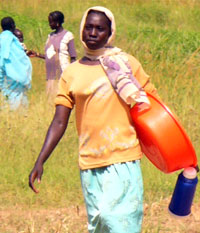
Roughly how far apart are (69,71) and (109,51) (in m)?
0.22

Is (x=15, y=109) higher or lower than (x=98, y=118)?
lower

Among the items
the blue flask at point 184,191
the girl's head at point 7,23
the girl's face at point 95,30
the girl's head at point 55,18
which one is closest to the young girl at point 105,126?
the girl's face at point 95,30

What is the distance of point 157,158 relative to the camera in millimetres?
3135

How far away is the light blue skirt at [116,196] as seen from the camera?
9.86 feet

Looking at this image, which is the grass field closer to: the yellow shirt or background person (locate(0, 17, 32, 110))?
background person (locate(0, 17, 32, 110))

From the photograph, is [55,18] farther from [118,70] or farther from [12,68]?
[118,70]

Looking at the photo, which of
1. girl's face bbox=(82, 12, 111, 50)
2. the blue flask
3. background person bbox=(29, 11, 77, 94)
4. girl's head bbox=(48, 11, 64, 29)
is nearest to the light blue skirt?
the blue flask

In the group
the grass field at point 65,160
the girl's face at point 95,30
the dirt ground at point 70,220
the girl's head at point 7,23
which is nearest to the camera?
the girl's face at point 95,30

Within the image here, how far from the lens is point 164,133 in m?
3.00

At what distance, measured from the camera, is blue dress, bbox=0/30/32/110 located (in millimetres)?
6500

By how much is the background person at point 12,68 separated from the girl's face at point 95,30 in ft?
11.4

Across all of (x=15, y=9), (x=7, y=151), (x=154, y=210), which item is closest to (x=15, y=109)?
(x=7, y=151)

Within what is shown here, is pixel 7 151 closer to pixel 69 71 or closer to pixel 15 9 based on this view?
pixel 69 71

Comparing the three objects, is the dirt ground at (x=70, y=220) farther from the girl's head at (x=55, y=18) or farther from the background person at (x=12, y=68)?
the girl's head at (x=55, y=18)
